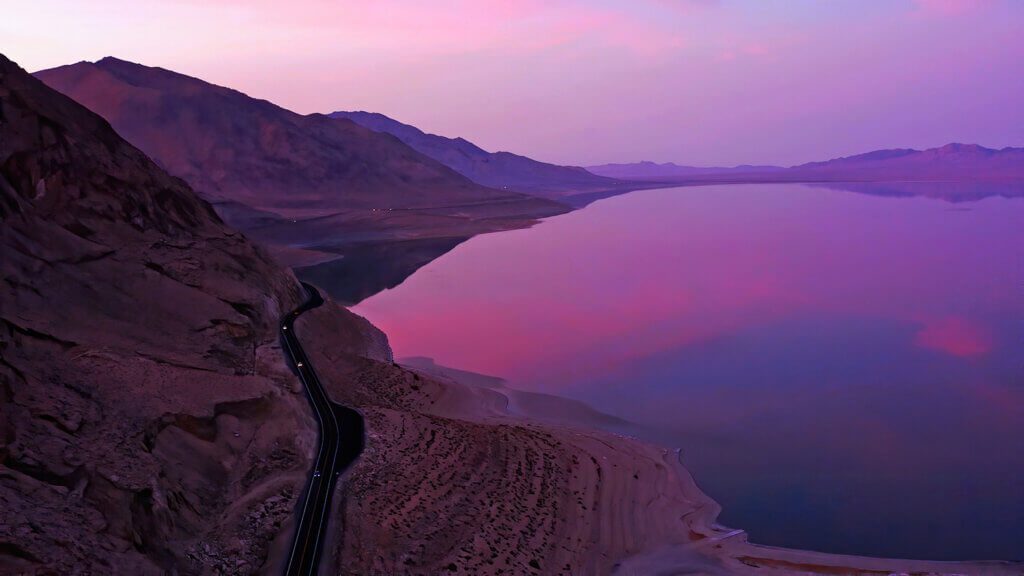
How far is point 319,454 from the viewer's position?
27156mm

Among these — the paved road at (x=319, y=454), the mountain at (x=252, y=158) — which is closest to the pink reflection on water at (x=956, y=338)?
the paved road at (x=319, y=454)

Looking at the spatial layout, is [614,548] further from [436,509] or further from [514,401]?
[514,401]

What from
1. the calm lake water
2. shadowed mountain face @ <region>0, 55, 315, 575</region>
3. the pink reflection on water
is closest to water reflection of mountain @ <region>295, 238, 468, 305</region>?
the calm lake water

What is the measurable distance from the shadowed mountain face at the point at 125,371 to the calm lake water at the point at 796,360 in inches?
628

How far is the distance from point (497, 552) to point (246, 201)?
155235mm

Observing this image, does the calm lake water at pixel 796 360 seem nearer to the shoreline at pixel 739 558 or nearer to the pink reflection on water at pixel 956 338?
the pink reflection on water at pixel 956 338

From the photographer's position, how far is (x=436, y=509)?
25.2 meters

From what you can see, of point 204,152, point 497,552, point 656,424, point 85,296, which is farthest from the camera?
point 204,152

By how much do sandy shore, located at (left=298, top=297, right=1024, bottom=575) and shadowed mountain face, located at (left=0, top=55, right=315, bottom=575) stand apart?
3.12 meters

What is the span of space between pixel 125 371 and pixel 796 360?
120 ft

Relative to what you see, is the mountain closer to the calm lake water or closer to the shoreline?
the calm lake water

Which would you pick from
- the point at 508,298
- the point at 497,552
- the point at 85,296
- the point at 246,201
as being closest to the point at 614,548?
the point at 497,552

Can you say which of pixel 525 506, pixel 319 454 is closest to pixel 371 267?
pixel 319 454

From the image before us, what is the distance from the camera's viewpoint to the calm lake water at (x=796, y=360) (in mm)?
26609
